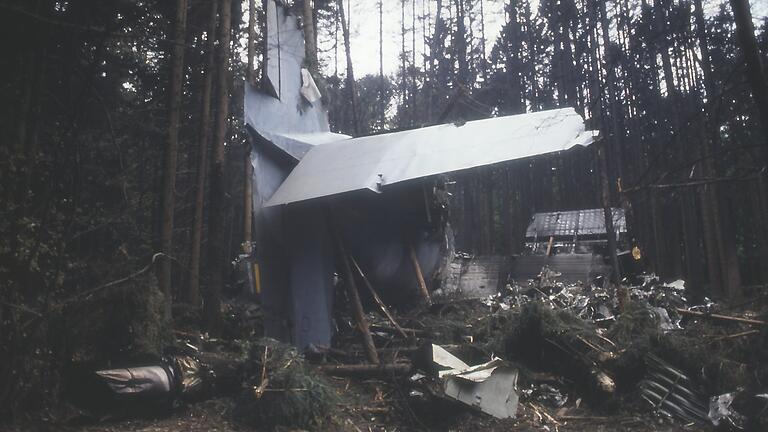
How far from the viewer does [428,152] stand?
27.7 feet

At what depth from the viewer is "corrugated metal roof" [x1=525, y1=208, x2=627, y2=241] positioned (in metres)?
17.1

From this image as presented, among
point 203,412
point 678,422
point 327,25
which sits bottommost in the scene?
point 678,422

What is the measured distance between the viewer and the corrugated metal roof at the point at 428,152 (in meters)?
7.81

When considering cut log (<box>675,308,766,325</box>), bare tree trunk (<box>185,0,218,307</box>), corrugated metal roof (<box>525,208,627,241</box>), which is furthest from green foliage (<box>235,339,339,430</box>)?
corrugated metal roof (<box>525,208,627,241</box>)

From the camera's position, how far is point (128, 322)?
624 cm

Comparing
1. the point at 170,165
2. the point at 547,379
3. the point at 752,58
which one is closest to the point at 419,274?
the point at 547,379

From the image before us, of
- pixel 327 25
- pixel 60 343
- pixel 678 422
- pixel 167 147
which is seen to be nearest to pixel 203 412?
pixel 60 343

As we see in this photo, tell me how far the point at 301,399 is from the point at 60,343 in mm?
2503

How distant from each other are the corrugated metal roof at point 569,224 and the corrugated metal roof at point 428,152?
29.6 feet

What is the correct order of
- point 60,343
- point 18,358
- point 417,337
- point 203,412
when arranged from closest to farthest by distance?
1. point 18,358
2. point 60,343
3. point 203,412
4. point 417,337

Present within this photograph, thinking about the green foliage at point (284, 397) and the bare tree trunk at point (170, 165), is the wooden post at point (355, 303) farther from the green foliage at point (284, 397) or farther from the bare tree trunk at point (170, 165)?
the bare tree trunk at point (170, 165)

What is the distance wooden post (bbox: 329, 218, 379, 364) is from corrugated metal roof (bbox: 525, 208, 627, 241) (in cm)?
1049

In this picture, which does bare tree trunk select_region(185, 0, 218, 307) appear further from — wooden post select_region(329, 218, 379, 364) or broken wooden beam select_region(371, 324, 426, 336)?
broken wooden beam select_region(371, 324, 426, 336)

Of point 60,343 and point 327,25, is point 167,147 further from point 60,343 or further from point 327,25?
point 327,25
